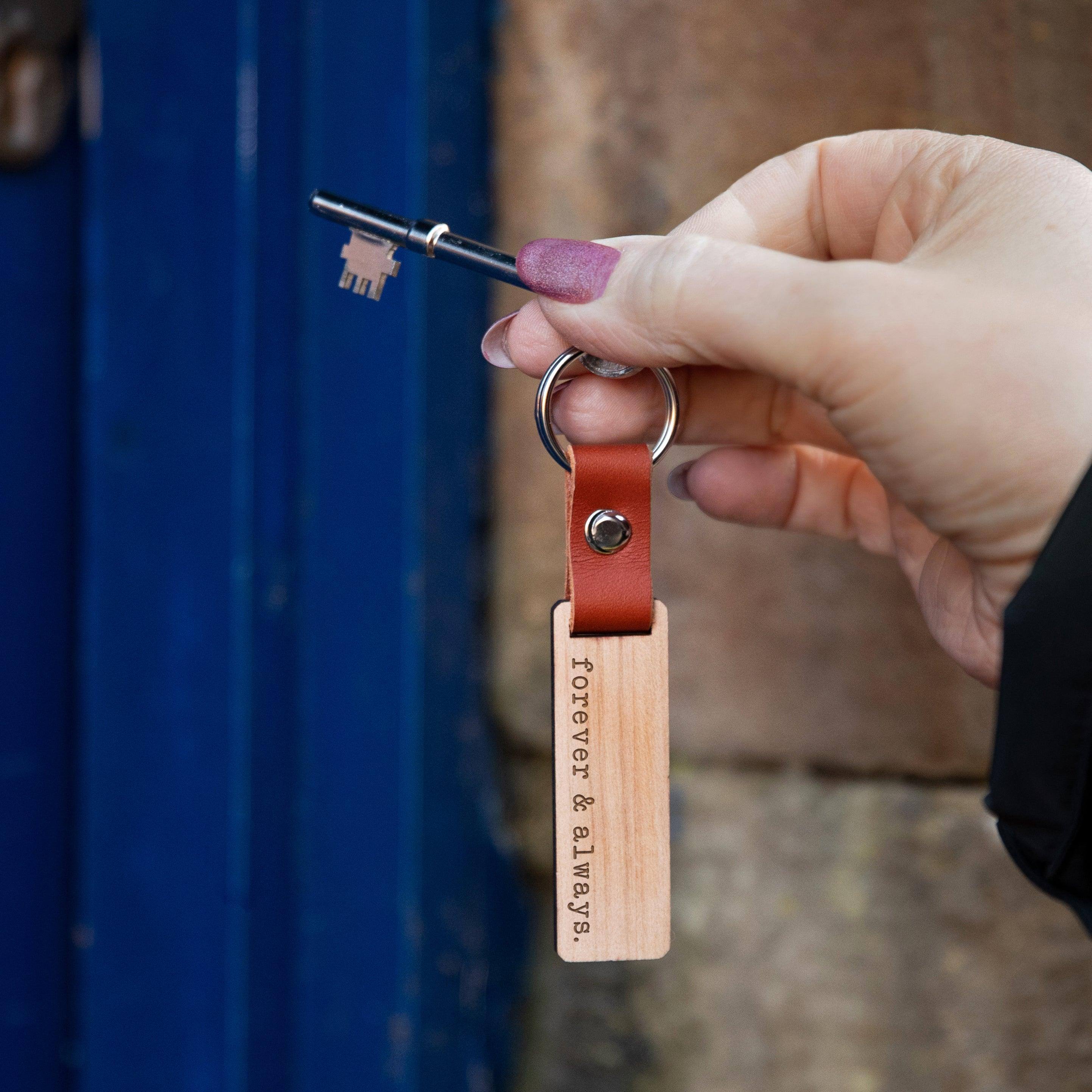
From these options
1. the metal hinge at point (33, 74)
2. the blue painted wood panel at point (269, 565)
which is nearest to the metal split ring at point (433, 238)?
the blue painted wood panel at point (269, 565)

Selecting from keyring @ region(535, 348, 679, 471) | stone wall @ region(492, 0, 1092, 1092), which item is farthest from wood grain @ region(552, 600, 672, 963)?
stone wall @ region(492, 0, 1092, 1092)

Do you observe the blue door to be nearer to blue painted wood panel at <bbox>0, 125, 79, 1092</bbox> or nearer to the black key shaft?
blue painted wood panel at <bbox>0, 125, 79, 1092</bbox>

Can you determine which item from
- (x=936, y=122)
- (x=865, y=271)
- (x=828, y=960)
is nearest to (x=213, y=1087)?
(x=828, y=960)

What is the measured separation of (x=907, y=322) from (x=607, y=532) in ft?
0.68

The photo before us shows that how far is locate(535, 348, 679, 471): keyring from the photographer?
0.65 m

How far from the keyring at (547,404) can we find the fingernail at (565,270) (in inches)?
1.7

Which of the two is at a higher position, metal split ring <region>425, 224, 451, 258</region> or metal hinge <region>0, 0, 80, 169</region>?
metal hinge <region>0, 0, 80, 169</region>

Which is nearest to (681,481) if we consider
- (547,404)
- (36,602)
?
(547,404)

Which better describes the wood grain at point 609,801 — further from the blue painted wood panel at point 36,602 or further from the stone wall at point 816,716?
the blue painted wood panel at point 36,602

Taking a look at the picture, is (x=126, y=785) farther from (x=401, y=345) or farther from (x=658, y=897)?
(x=658, y=897)

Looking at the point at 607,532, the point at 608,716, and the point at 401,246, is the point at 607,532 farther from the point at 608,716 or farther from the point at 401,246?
the point at 401,246

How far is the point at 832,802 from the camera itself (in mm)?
1037

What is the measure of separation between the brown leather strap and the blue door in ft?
1.40

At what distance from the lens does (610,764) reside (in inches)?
23.6
